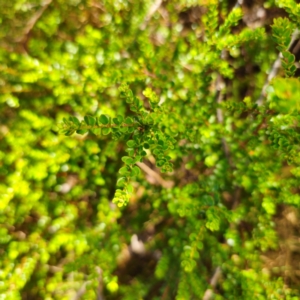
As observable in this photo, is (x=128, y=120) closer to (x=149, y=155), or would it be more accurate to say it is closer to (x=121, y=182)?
(x=121, y=182)

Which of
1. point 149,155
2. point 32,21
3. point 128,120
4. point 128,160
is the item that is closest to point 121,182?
point 128,160

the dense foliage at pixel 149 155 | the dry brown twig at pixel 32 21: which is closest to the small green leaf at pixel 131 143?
the dense foliage at pixel 149 155

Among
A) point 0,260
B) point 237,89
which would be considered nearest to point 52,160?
point 0,260

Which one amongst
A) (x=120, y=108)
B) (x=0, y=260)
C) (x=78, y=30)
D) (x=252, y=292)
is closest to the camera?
(x=252, y=292)

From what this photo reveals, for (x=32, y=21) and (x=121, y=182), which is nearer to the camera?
(x=121, y=182)

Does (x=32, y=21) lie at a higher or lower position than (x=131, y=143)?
lower

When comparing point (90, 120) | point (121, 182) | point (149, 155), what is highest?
point (90, 120)

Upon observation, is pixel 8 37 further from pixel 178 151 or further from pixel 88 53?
pixel 178 151

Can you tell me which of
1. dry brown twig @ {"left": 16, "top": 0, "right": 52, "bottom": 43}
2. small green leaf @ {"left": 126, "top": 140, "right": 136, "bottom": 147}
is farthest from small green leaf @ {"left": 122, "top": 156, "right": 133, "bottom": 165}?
dry brown twig @ {"left": 16, "top": 0, "right": 52, "bottom": 43}

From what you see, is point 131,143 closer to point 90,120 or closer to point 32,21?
point 90,120
